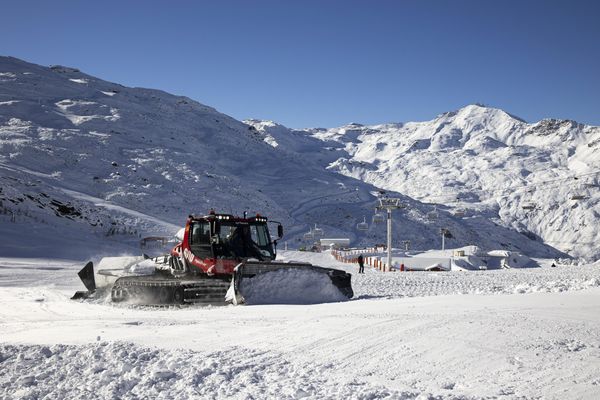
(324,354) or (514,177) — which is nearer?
(324,354)

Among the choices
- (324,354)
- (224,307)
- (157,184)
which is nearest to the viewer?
(324,354)

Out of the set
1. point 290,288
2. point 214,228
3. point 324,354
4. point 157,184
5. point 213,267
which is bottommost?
point 324,354

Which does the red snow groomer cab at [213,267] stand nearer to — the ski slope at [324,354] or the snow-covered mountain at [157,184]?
the ski slope at [324,354]

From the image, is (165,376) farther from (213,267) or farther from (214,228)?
(214,228)

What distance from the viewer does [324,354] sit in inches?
245

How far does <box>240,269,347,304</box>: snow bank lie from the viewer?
1192cm

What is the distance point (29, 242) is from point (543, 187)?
13204 centimetres

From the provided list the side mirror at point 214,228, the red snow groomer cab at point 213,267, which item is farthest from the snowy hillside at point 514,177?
the side mirror at point 214,228

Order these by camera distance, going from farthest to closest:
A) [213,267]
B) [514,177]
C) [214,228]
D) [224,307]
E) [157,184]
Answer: [514,177]
[157,184]
[214,228]
[213,267]
[224,307]

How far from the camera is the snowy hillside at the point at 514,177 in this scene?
124875 mm

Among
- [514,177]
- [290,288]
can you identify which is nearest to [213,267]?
[290,288]

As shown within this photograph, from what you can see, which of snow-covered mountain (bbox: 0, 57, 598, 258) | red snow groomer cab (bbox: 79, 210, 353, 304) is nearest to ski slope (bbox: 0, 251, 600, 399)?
red snow groomer cab (bbox: 79, 210, 353, 304)

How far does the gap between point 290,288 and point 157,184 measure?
5360 cm

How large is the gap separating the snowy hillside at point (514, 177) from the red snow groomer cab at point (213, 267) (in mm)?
89578
